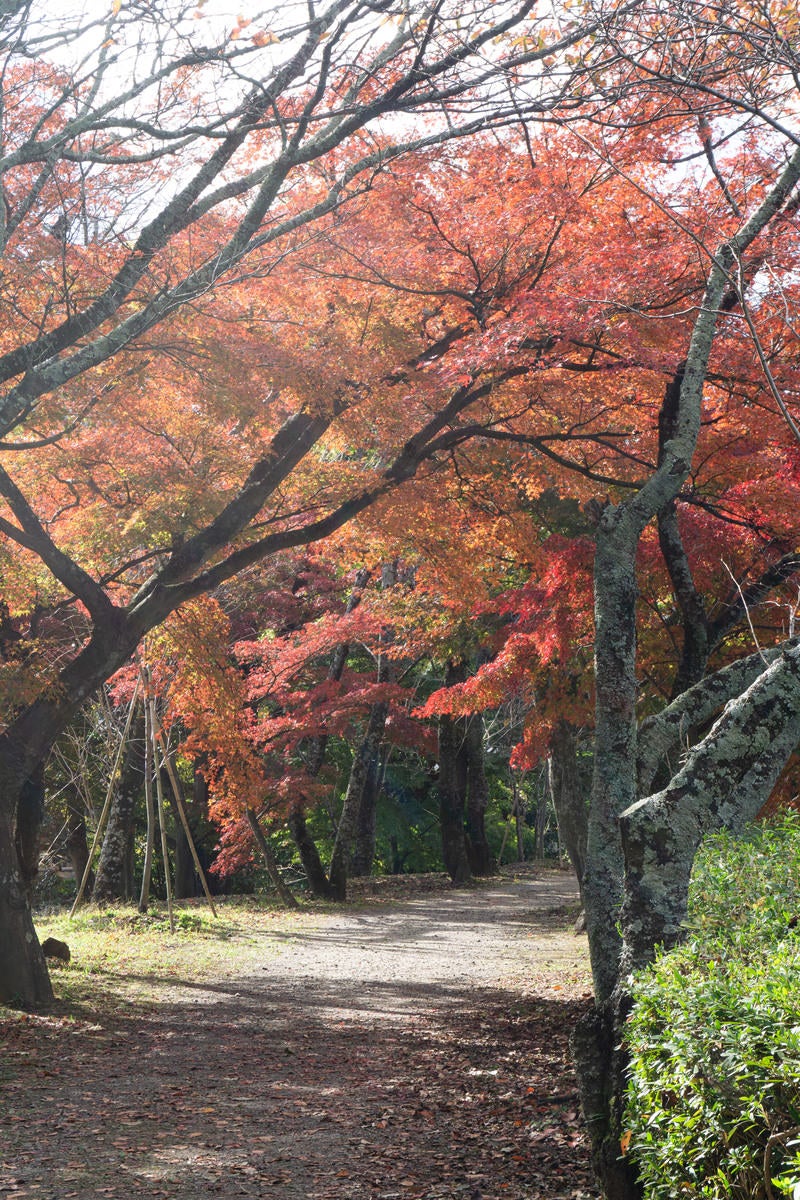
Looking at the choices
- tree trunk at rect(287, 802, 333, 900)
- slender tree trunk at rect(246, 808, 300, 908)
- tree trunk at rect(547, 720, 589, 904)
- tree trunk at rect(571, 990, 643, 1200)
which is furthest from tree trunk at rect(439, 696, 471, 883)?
tree trunk at rect(571, 990, 643, 1200)

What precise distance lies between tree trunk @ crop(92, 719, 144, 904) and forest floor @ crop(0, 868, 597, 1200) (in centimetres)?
598

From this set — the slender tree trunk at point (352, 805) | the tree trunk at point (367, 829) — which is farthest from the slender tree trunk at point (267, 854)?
the tree trunk at point (367, 829)

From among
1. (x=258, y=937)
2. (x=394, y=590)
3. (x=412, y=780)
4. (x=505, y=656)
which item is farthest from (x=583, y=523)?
(x=412, y=780)

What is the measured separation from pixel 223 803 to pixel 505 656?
6796 mm

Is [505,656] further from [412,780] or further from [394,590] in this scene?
[412,780]

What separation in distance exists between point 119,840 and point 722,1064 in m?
15.9

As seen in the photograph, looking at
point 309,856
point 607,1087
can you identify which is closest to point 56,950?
point 309,856

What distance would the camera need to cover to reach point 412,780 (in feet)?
89.3

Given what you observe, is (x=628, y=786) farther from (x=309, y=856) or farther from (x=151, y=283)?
(x=309, y=856)

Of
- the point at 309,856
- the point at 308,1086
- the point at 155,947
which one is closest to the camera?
the point at 308,1086

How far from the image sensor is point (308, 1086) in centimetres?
640

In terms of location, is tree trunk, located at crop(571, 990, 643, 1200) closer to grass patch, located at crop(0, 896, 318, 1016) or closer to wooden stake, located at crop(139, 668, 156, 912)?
grass patch, located at crop(0, 896, 318, 1016)

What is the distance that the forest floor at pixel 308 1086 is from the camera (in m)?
4.65

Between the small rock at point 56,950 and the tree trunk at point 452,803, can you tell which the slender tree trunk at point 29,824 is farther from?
the tree trunk at point 452,803
